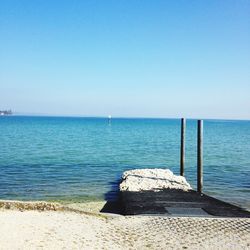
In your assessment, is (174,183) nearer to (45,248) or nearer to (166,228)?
(166,228)

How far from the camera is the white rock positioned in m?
20.7

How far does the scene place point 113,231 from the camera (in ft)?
41.2

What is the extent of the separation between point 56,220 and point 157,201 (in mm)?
5116

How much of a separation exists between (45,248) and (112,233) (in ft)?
8.16

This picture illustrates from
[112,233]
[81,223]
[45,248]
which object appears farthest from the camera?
[81,223]

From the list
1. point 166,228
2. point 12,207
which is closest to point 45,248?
point 166,228

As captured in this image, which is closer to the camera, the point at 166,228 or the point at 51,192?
the point at 166,228

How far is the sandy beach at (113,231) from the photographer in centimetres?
1114

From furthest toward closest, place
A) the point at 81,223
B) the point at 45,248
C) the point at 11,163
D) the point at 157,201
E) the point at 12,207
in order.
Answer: the point at 11,163 → the point at 157,201 → the point at 12,207 → the point at 81,223 → the point at 45,248

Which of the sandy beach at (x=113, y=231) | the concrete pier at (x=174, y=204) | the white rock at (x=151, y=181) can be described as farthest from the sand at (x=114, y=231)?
the white rock at (x=151, y=181)

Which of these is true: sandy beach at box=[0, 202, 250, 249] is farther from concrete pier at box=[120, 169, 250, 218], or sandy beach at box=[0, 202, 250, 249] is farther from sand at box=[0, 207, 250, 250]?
concrete pier at box=[120, 169, 250, 218]

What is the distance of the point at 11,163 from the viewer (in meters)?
33.6

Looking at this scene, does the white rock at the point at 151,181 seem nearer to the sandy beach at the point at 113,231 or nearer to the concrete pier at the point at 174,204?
the concrete pier at the point at 174,204

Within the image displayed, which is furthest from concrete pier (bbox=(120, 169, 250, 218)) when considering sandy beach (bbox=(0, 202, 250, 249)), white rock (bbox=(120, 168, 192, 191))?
sandy beach (bbox=(0, 202, 250, 249))
